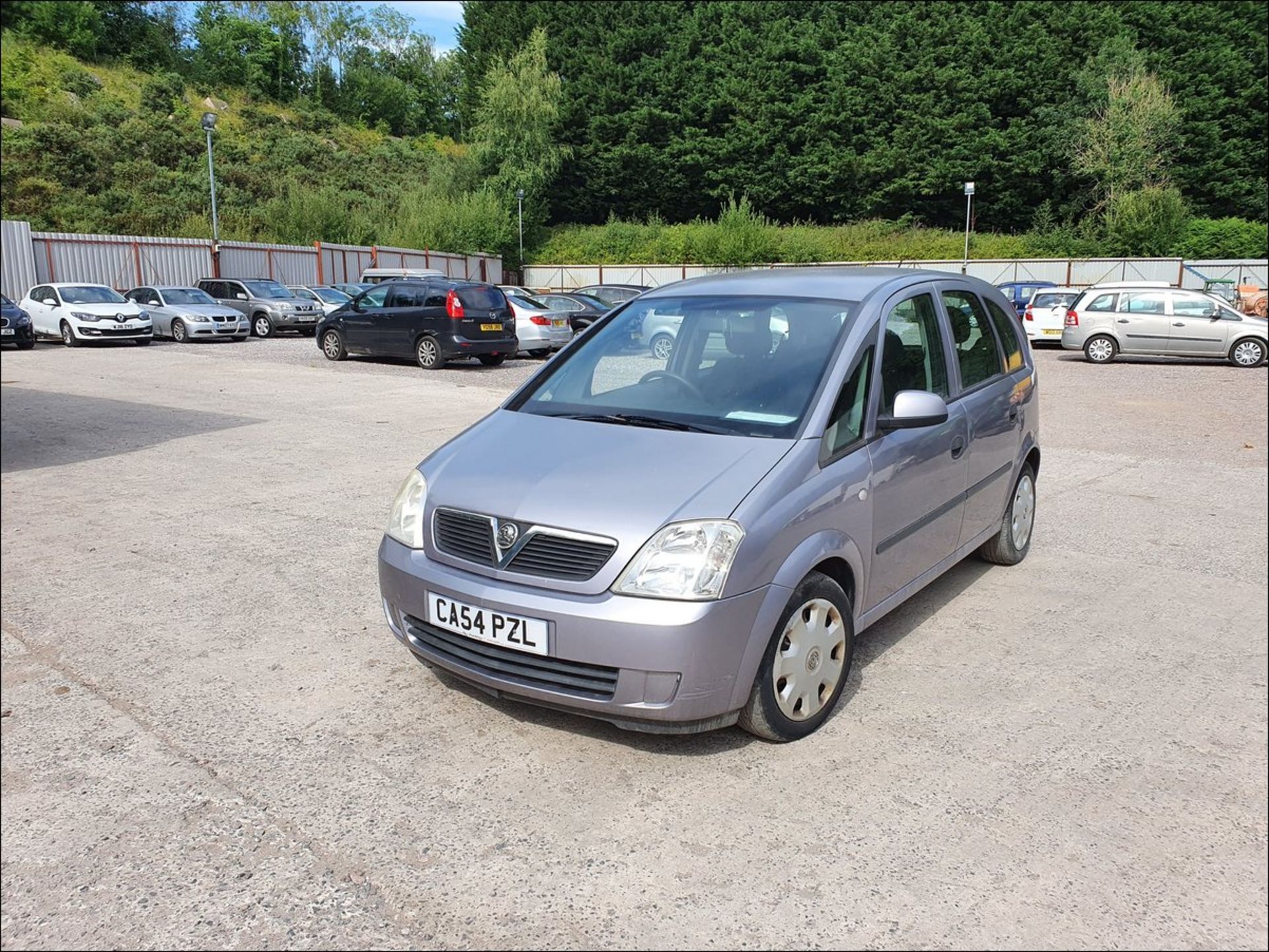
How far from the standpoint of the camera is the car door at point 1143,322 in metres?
19.7

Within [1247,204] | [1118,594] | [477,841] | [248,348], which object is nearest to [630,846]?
[477,841]

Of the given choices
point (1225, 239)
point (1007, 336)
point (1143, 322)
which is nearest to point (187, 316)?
point (1143, 322)

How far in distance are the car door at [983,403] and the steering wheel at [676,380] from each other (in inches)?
54.9

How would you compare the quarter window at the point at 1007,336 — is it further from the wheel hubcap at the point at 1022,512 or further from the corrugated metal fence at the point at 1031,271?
the corrugated metal fence at the point at 1031,271

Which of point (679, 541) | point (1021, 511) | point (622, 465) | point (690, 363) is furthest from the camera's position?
point (1021, 511)

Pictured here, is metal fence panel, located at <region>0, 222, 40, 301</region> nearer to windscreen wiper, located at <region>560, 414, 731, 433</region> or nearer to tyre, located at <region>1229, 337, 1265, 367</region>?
windscreen wiper, located at <region>560, 414, 731, 433</region>

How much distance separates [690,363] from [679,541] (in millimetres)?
1429

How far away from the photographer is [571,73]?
6462 cm

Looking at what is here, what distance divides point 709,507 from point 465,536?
3.06ft

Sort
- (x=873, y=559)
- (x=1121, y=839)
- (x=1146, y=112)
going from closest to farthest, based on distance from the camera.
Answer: (x=1121, y=839), (x=873, y=559), (x=1146, y=112)

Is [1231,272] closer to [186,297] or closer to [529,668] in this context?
[186,297]

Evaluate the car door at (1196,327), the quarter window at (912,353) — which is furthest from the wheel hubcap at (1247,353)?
the quarter window at (912,353)

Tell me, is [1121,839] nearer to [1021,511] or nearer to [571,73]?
[1021,511]

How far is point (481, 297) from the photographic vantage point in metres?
18.5
